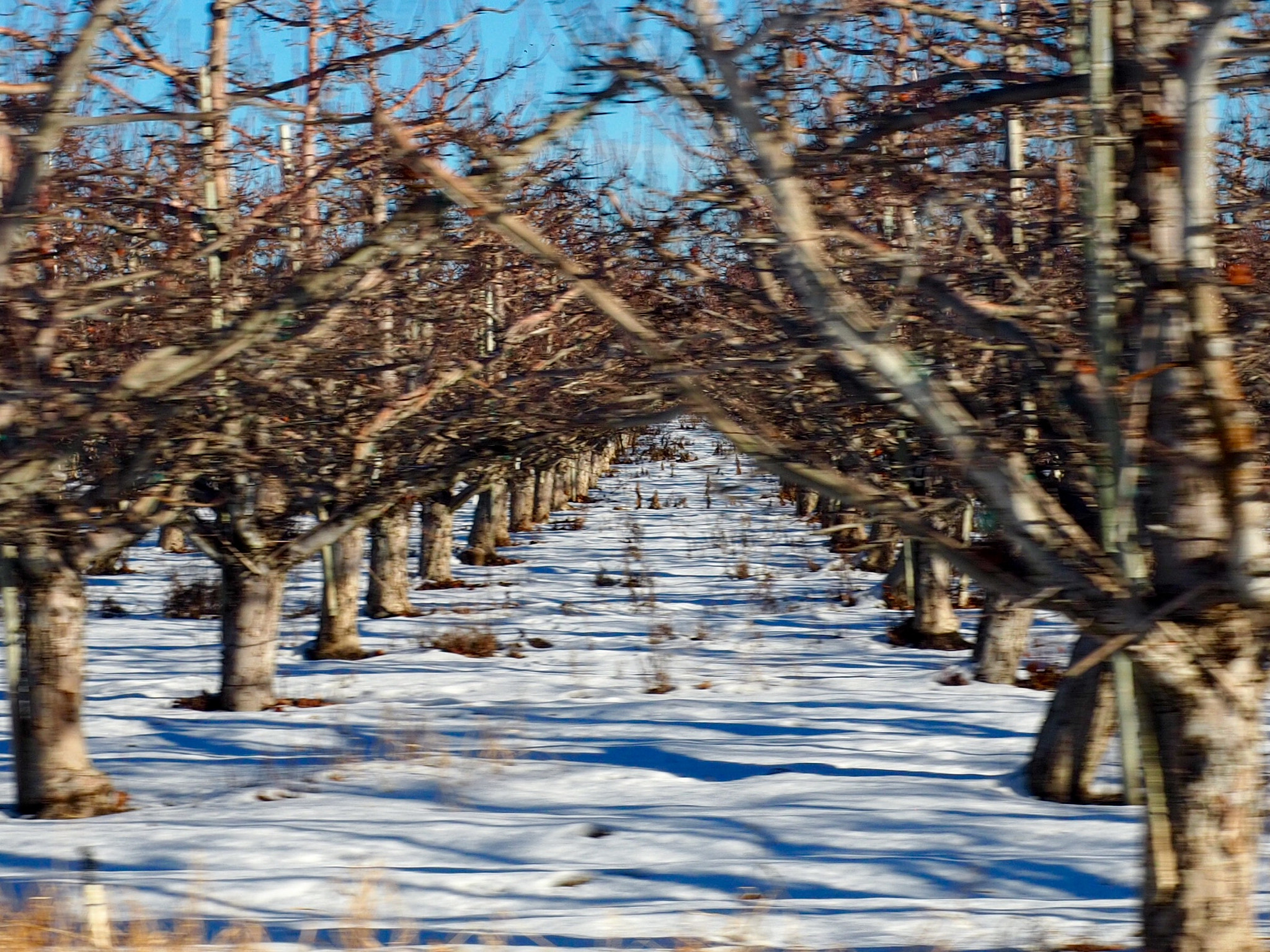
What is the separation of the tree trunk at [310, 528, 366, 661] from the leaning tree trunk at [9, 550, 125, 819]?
20.8 feet

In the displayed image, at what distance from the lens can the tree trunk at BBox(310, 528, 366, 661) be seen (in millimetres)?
14211

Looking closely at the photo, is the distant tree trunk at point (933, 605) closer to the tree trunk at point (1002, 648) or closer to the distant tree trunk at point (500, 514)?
the tree trunk at point (1002, 648)

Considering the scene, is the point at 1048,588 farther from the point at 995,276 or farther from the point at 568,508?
the point at 568,508

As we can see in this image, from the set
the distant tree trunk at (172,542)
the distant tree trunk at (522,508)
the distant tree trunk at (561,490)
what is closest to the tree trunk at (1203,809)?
the distant tree trunk at (172,542)

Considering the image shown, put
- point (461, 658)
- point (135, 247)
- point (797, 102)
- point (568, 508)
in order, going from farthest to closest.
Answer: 1. point (568, 508)
2. point (461, 658)
3. point (135, 247)
4. point (797, 102)

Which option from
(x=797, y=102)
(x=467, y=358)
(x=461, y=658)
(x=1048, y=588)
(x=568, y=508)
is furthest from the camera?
(x=568, y=508)

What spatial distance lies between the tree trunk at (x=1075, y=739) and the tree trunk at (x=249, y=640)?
6004 millimetres

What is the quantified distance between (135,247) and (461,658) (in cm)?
722

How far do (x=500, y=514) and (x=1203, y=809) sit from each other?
21.3m

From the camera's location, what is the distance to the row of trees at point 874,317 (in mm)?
3678

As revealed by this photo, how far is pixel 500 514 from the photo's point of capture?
81.5 ft

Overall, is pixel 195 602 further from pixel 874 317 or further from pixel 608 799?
pixel 874 317

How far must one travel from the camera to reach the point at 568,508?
35.5 m

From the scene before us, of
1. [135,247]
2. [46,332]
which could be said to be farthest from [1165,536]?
[135,247]
